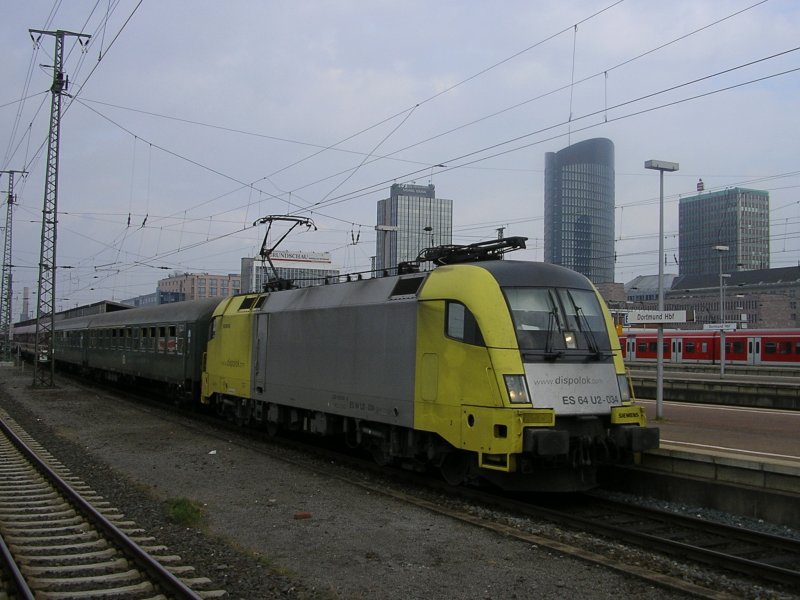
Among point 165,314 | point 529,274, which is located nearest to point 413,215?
point 165,314

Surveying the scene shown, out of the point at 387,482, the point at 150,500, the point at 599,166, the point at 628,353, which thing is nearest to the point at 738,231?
the point at 628,353

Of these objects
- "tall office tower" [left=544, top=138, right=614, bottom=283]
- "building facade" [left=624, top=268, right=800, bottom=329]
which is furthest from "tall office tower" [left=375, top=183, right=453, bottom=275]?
"building facade" [left=624, top=268, right=800, bottom=329]

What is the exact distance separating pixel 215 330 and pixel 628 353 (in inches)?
1297

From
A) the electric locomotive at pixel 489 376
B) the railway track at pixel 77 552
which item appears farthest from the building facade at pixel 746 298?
the railway track at pixel 77 552

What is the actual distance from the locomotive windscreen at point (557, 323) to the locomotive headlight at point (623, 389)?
1.33 ft

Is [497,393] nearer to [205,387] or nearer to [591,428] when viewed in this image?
[591,428]

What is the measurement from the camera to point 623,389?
9820 mm

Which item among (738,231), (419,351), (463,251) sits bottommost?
(419,351)

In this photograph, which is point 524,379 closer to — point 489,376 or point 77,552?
point 489,376

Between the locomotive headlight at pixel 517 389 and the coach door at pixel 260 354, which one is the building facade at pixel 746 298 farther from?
the locomotive headlight at pixel 517 389

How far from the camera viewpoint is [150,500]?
9.66m

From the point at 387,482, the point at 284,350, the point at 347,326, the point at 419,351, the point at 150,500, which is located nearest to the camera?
the point at 150,500

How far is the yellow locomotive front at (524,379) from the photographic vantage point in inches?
349

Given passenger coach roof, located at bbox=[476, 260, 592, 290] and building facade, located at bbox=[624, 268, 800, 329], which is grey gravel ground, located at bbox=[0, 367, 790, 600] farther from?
building facade, located at bbox=[624, 268, 800, 329]
